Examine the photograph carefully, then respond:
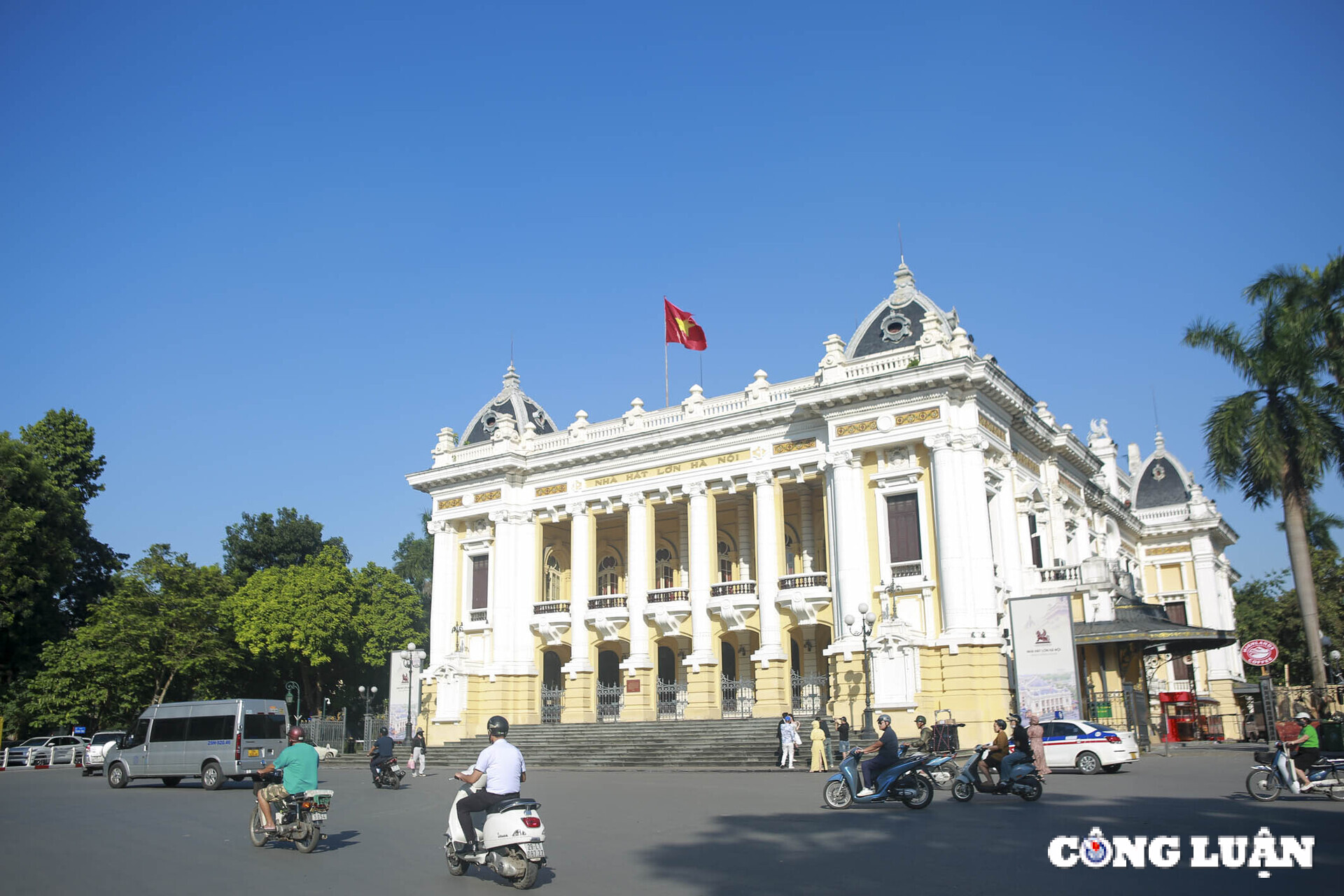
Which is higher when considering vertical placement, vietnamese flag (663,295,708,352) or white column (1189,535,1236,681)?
vietnamese flag (663,295,708,352)

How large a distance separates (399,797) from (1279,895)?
58.3 feet

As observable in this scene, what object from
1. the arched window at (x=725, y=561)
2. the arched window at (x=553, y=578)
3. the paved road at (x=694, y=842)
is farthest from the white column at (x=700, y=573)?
the paved road at (x=694, y=842)

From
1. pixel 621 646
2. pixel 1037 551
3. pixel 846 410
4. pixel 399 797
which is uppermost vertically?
pixel 846 410

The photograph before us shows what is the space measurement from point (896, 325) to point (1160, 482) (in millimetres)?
31601

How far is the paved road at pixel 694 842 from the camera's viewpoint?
10047mm

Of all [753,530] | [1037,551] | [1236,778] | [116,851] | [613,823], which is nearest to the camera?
[116,851]

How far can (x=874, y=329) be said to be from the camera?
34.8 metres

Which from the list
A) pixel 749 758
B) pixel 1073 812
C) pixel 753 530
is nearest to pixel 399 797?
pixel 749 758

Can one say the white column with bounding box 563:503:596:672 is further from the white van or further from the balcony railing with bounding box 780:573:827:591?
the white van

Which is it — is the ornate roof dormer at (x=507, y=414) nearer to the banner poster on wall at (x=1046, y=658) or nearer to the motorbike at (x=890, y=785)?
the banner poster on wall at (x=1046, y=658)

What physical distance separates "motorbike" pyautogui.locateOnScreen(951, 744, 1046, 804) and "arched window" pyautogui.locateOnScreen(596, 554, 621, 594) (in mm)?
26797

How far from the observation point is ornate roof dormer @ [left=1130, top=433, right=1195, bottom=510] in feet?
187

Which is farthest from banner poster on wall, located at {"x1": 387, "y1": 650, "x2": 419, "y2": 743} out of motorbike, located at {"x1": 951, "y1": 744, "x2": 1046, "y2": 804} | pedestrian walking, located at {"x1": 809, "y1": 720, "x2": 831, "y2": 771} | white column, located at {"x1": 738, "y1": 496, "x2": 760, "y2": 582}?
motorbike, located at {"x1": 951, "y1": 744, "x2": 1046, "y2": 804}

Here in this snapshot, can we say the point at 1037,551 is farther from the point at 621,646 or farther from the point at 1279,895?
the point at 1279,895
